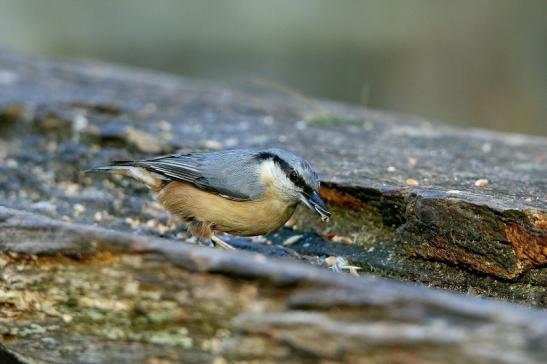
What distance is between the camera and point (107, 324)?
3.34 m

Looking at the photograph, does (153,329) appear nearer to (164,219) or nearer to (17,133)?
(164,219)

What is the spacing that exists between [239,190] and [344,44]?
26.7 ft

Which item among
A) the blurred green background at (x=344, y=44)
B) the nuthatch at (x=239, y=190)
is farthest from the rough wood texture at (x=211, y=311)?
the blurred green background at (x=344, y=44)

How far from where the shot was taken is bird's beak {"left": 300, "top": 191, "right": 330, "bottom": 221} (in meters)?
4.37

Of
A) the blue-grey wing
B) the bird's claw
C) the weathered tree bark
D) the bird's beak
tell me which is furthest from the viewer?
the blue-grey wing

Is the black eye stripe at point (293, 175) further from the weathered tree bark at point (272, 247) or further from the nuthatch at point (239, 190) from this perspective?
the weathered tree bark at point (272, 247)

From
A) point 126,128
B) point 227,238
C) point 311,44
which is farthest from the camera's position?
point 311,44

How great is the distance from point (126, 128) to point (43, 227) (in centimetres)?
262

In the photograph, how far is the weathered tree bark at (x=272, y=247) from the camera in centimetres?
274

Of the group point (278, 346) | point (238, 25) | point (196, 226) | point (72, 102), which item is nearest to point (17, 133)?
point (72, 102)

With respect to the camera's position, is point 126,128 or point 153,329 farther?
point 126,128

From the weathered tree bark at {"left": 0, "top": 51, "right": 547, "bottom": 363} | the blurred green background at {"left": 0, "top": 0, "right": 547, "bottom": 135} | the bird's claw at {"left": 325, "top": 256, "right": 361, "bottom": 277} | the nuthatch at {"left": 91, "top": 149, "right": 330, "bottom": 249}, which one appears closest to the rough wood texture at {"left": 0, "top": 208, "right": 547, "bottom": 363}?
the weathered tree bark at {"left": 0, "top": 51, "right": 547, "bottom": 363}

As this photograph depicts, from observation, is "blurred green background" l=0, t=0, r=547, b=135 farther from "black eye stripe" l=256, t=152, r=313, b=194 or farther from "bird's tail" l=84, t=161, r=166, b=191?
"black eye stripe" l=256, t=152, r=313, b=194

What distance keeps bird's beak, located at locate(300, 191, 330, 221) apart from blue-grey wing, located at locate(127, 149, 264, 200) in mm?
230
